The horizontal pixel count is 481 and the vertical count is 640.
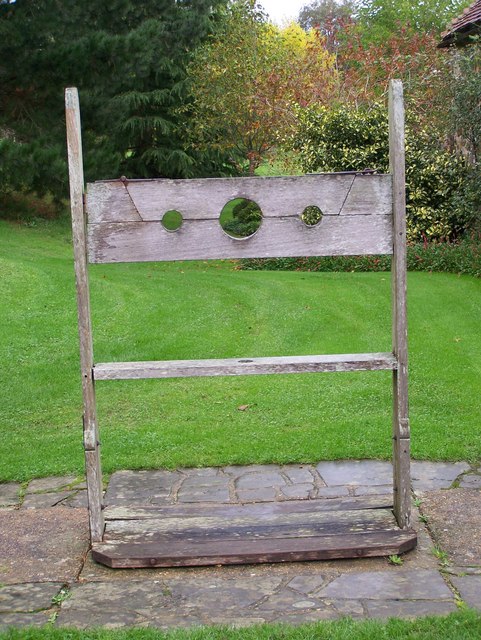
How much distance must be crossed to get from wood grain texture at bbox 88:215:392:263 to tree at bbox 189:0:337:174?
15549mm

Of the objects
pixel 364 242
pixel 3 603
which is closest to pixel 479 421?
pixel 364 242

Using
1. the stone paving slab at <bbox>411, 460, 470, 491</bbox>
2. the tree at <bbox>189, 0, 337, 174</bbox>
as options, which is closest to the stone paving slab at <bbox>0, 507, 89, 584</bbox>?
the stone paving slab at <bbox>411, 460, 470, 491</bbox>

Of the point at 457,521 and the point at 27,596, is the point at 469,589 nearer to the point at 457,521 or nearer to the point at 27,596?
the point at 457,521

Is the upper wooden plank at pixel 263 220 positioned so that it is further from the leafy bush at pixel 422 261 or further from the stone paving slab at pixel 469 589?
the leafy bush at pixel 422 261

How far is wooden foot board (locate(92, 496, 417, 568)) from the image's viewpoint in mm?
3793

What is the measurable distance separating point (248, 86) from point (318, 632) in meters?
18.2

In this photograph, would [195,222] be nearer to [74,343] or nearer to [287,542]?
[287,542]

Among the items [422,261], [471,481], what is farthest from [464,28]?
[471,481]

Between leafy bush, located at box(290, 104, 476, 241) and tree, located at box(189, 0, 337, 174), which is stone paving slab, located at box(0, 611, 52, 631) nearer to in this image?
leafy bush, located at box(290, 104, 476, 241)

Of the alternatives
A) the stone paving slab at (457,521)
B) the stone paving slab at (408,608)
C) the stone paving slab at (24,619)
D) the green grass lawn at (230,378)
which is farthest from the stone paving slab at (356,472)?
the stone paving slab at (24,619)

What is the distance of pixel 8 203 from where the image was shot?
1809cm

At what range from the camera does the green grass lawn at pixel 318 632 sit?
9.99 feet

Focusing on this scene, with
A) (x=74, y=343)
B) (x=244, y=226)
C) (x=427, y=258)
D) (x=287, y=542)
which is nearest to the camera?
(x=287, y=542)

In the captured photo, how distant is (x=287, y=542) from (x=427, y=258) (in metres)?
10.3
